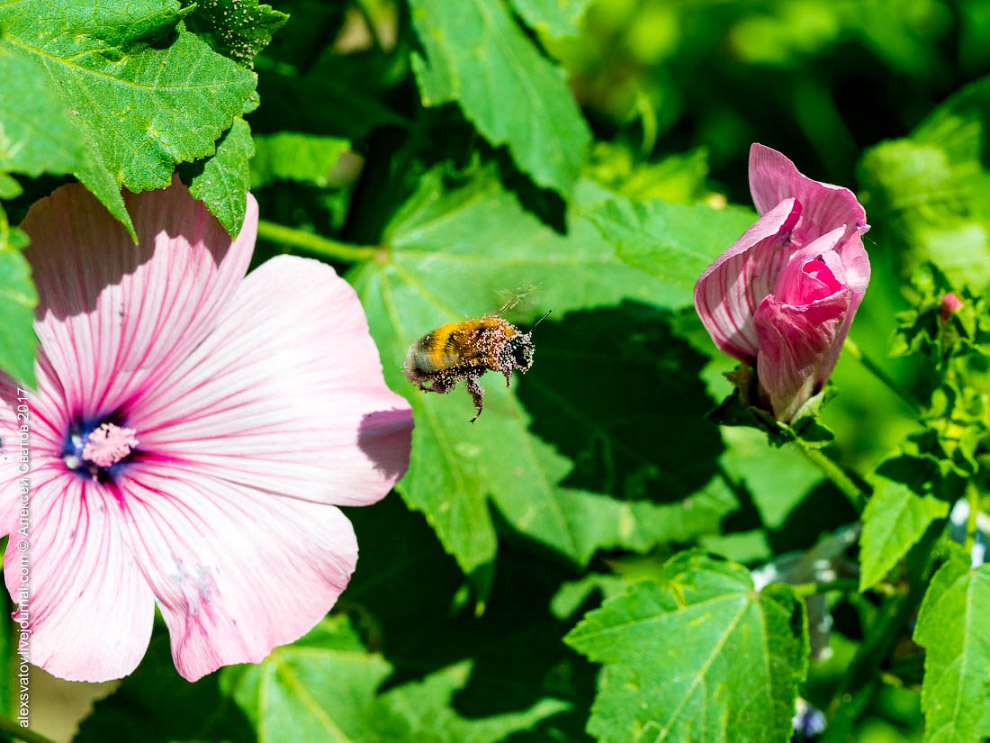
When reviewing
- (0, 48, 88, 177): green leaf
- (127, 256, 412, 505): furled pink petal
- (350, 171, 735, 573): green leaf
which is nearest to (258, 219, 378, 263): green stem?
(350, 171, 735, 573): green leaf

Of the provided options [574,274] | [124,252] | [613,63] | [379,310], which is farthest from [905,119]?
[124,252]

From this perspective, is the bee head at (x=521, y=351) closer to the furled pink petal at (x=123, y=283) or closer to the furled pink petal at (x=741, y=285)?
the furled pink petal at (x=741, y=285)

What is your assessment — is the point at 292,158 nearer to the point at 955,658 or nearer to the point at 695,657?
the point at 695,657

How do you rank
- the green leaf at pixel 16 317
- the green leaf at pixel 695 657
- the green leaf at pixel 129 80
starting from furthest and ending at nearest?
the green leaf at pixel 695 657, the green leaf at pixel 129 80, the green leaf at pixel 16 317

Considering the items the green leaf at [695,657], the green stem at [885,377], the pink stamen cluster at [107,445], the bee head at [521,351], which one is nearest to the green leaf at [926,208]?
the green stem at [885,377]

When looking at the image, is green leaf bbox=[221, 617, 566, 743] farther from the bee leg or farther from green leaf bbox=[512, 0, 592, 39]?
green leaf bbox=[512, 0, 592, 39]

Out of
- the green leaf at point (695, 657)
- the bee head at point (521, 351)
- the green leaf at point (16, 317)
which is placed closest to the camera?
the green leaf at point (16, 317)
